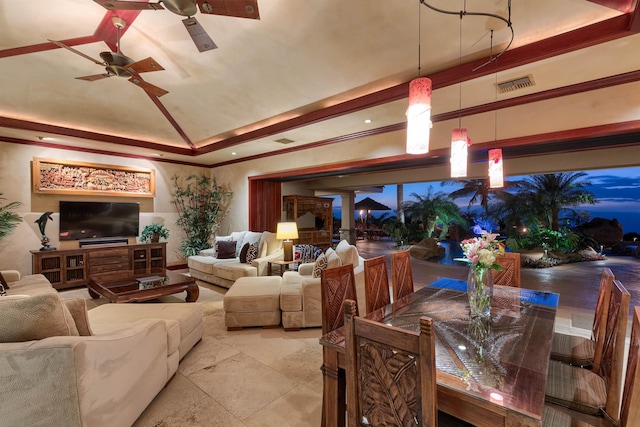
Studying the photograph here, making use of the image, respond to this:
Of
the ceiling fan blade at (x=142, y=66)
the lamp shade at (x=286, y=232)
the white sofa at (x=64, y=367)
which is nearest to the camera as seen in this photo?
the white sofa at (x=64, y=367)

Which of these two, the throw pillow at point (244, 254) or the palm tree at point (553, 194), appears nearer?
the throw pillow at point (244, 254)

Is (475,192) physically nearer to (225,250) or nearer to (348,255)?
(348,255)

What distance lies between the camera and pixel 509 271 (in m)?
2.71

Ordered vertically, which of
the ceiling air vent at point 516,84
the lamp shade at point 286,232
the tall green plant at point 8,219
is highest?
the ceiling air vent at point 516,84

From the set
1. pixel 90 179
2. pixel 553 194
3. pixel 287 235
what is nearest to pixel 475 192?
pixel 553 194

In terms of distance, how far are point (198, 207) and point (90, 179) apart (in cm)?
214

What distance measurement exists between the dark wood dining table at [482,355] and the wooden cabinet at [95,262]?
13.4ft

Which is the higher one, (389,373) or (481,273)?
(481,273)

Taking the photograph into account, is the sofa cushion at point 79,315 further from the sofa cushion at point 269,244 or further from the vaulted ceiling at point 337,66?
the sofa cushion at point 269,244

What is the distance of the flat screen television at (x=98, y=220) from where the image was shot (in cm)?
523

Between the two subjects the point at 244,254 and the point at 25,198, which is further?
the point at 244,254

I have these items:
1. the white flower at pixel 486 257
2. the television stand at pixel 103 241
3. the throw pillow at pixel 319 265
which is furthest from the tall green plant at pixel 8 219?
the white flower at pixel 486 257

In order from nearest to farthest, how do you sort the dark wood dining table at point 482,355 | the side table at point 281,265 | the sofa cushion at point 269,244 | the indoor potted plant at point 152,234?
the dark wood dining table at point 482,355 < the side table at point 281,265 < the sofa cushion at point 269,244 < the indoor potted plant at point 152,234

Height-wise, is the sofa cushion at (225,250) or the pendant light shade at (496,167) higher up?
the pendant light shade at (496,167)
